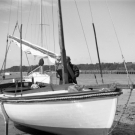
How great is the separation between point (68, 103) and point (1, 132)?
121 inches

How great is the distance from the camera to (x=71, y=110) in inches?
247

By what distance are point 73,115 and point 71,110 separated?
0.53 ft

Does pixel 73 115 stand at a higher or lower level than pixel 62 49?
lower

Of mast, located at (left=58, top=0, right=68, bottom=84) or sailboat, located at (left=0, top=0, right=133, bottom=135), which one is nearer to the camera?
sailboat, located at (left=0, top=0, right=133, bottom=135)

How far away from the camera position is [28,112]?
706 centimetres

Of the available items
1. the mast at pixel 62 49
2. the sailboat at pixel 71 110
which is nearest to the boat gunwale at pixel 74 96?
the sailboat at pixel 71 110

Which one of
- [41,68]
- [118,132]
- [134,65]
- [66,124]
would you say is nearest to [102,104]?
[66,124]

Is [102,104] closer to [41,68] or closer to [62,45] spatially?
[62,45]

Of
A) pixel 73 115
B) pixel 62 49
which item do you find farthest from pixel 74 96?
pixel 62 49

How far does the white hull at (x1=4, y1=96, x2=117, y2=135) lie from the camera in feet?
19.9

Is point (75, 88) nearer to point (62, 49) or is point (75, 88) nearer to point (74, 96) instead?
point (74, 96)

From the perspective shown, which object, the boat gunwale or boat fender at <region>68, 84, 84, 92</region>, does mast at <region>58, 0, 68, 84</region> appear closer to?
boat fender at <region>68, 84, 84, 92</region>

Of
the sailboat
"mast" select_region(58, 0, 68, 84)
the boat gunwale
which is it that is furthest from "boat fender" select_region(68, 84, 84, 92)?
"mast" select_region(58, 0, 68, 84)

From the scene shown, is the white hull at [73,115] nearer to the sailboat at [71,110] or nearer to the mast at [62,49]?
the sailboat at [71,110]
